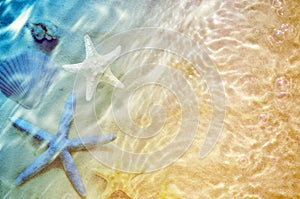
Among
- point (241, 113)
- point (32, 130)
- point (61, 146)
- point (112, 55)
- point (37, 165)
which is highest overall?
point (241, 113)

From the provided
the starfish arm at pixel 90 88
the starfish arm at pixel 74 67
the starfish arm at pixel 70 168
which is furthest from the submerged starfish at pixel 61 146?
the starfish arm at pixel 74 67

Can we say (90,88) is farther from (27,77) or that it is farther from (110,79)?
(27,77)

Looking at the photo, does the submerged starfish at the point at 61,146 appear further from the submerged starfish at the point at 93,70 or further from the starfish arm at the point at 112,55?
the starfish arm at the point at 112,55

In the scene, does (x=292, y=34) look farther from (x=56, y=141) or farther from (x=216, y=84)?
(x=56, y=141)

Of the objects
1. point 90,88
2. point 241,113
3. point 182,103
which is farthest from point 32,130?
point 241,113

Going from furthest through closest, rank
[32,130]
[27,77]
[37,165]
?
[27,77] < [32,130] < [37,165]

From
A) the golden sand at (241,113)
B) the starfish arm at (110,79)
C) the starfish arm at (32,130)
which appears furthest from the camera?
the starfish arm at (110,79)

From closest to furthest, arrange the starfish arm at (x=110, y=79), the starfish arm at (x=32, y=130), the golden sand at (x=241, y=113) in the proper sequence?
1. the golden sand at (x=241, y=113)
2. the starfish arm at (x=32, y=130)
3. the starfish arm at (x=110, y=79)

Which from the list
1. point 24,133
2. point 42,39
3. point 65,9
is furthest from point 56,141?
point 65,9

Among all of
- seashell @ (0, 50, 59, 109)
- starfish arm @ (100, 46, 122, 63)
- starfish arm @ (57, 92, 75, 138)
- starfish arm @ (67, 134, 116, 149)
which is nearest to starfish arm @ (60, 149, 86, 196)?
starfish arm @ (67, 134, 116, 149)

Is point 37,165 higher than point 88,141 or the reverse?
the reverse
